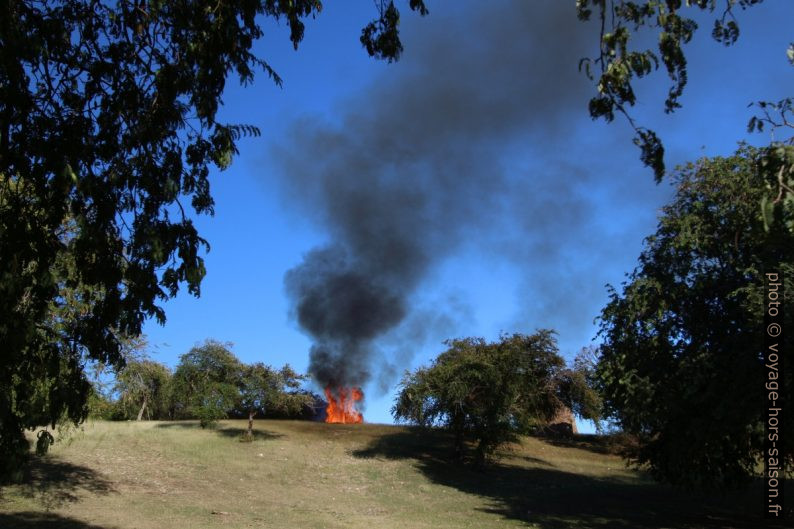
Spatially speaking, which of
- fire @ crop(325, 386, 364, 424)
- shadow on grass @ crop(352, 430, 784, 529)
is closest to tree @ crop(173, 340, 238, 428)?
shadow on grass @ crop(352, 430, 784, 529)

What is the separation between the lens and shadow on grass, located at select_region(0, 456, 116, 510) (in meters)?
19.0

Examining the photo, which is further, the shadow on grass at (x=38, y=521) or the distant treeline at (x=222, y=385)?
the distant treeline at (x=222, y=385)

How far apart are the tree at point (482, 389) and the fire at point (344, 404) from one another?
1717 centimetres

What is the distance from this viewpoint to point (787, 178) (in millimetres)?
4312

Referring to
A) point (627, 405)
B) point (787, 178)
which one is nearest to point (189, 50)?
point (787, 178)

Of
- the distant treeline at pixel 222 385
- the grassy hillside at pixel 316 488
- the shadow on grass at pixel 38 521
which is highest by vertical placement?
the distant treeline at pixel 222 385

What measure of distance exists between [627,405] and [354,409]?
1338 inches

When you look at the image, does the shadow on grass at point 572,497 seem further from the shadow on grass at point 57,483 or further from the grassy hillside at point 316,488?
the shadow on grass at point 57,483

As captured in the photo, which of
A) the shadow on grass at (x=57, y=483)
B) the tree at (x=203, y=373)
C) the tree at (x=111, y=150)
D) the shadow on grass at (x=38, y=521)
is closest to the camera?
the tree at (x=111, y=150)

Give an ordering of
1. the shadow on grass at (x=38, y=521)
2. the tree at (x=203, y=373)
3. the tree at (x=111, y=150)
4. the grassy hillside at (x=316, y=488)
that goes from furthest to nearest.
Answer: the tree at (x=203, y=373)
the grassy hillside at (x=316, y=488)
the shadow on grass at (x=38, y=521)
the tree at (x=111, y=150)

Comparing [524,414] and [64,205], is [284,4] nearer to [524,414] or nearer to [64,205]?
[64,205]

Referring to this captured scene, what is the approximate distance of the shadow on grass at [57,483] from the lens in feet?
62.4

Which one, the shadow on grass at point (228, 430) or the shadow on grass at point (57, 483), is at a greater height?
the shadow on grass at point (228, 430)

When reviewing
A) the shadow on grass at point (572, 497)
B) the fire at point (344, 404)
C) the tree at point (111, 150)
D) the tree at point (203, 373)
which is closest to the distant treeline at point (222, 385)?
the tree at point (203, 373)
